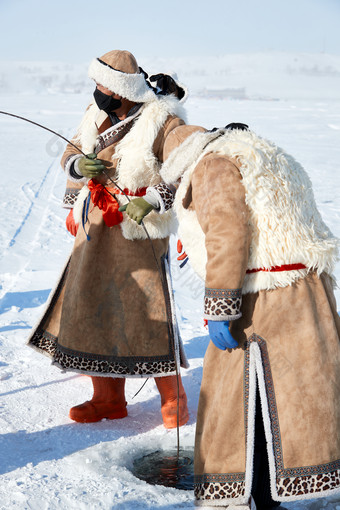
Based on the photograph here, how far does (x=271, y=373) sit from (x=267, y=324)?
163mm

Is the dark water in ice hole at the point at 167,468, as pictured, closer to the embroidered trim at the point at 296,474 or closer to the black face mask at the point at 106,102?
the embroidered trim at the point at 296,474

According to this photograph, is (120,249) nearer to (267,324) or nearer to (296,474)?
(267,324)

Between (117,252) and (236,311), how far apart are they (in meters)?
1.14

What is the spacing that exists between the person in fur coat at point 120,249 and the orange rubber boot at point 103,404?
0.01 m

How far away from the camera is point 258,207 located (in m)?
2.01

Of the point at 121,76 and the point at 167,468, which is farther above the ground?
the point at 121,76

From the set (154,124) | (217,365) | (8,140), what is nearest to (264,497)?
(217,365)

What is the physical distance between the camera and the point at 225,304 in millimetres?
1997

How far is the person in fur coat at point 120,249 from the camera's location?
2.91 metres

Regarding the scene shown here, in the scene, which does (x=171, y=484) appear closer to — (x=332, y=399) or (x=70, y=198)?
(x=332, y=399)

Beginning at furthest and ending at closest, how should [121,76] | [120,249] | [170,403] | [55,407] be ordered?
[55,407]
[170,403]
[120,249]
[121,76]

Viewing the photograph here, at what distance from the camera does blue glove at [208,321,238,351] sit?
2037mm

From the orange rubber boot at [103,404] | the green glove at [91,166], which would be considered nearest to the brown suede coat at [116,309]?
the green glove at [91,166]

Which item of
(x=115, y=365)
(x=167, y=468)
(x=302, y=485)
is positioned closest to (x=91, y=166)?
(x=115, y=365)
